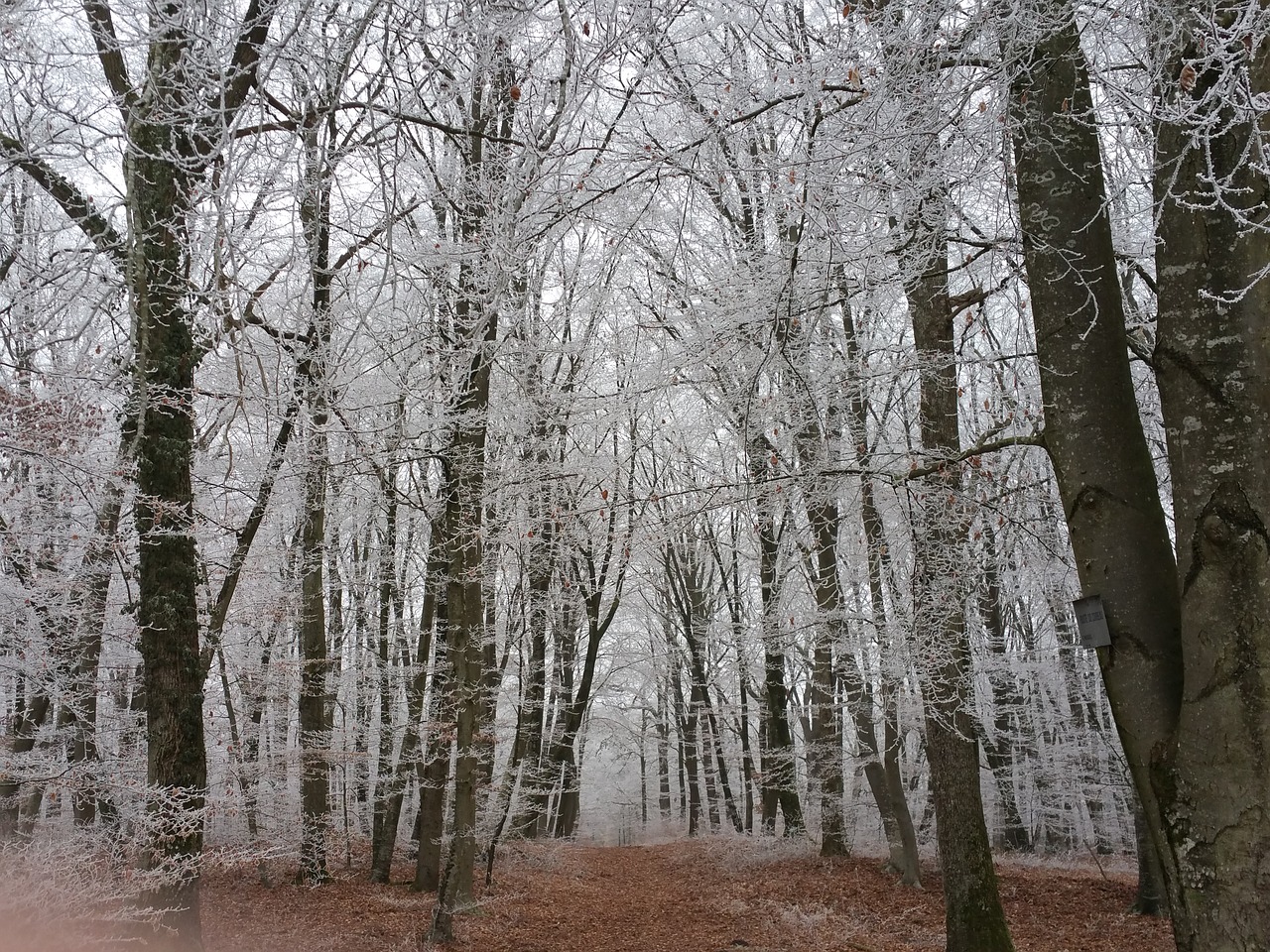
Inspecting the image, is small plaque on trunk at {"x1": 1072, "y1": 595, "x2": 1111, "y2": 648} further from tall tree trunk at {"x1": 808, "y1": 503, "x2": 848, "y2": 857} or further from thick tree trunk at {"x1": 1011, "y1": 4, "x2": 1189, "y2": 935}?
tall tree trunk at {"x1": 808, "y1": 503, "x2": 848, "y2": 857}

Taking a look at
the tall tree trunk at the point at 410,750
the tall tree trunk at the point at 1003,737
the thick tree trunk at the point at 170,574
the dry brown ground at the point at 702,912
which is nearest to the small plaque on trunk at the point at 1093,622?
the thick tree trunk at the point at 170,574

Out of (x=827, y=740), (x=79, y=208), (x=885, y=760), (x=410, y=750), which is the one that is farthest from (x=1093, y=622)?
(x=410, y=750)

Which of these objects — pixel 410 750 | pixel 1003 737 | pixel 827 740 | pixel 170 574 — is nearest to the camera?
pixel 170 574

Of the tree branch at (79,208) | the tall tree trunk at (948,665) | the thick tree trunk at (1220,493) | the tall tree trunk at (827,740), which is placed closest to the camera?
the thick tree trunk at (1220,493)

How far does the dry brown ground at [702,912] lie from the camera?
8.66 meters

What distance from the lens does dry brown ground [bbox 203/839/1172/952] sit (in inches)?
341

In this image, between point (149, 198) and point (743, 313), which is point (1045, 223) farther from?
point (149, 198)

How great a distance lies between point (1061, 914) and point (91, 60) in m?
14.5

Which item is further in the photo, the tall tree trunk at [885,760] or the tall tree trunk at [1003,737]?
the tall tree trunk at [1003,737]

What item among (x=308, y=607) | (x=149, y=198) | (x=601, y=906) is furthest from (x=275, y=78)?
(x=601, y=906)

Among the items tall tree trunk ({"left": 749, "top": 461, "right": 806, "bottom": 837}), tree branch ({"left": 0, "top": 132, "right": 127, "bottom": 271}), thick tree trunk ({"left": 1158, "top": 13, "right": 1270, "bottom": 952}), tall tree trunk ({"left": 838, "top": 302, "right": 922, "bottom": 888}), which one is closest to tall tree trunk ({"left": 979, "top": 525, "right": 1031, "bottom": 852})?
tall tree trunk ({"left": 838, "top": 302, "right": 922, "bottom": 888})

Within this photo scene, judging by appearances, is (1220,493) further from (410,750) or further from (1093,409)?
(410,750)

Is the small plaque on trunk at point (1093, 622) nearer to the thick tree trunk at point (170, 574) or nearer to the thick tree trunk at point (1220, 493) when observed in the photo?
the thick tree trunk at point (1220, 493)

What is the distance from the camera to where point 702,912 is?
36.2ft
